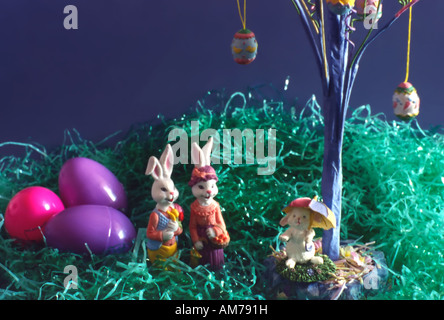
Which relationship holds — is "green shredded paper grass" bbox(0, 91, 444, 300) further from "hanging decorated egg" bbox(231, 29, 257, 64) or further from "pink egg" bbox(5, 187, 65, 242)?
"hanging decorated egg" bbox(231, 29, 257, 64)

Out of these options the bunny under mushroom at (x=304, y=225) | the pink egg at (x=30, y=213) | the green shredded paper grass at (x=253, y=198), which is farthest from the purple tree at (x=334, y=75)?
the pink egg at (x=30, y=213)

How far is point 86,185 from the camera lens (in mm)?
2568

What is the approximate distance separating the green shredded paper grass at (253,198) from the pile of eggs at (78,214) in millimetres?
47

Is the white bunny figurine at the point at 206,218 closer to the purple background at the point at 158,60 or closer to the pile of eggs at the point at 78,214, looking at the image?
the pile of eggs at the point at 78,214

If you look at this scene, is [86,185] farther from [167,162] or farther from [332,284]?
[332,284]

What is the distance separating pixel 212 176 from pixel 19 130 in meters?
1.17

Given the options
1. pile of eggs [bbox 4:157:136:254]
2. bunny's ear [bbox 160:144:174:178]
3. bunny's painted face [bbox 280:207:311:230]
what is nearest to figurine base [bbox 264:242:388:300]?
bunny's painted face [bbox 280:207:311:230]

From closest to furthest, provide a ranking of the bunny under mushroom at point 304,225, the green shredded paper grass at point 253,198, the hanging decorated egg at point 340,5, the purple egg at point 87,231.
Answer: the hanging decorated egg at point 340,5, the bunny under mushroom at point 304,225, the green shredded paper grass at point 253,198, the purple egg at point 87,231

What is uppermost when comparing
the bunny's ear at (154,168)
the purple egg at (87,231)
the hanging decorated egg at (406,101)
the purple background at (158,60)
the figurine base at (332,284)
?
the purple background at (158,60)

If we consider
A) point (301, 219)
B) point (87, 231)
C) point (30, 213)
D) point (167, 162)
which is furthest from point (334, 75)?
point (30, 213)

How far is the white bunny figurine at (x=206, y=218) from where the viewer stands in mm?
2299

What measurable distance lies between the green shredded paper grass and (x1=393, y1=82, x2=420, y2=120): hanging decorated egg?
1.41ft

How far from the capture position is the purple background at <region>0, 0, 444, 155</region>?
9.62ft

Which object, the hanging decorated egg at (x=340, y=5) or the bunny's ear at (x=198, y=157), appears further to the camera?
the bunny's ear at (x=198, y=157)
